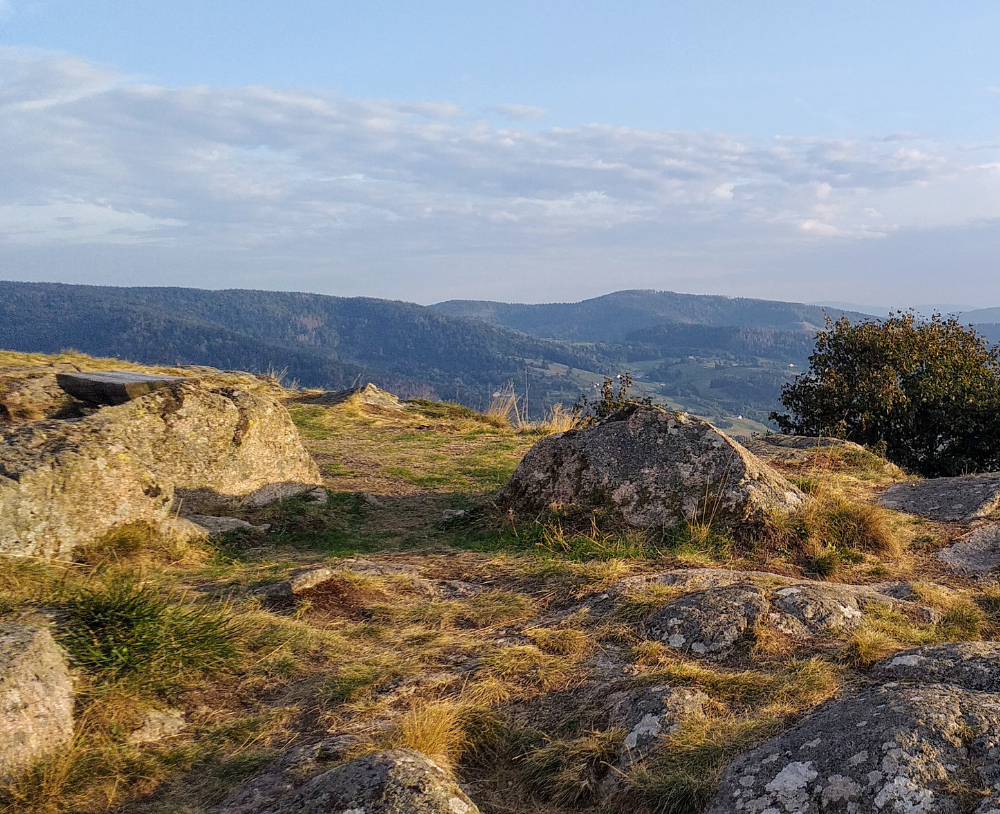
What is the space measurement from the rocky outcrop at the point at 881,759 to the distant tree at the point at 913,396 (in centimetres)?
1220

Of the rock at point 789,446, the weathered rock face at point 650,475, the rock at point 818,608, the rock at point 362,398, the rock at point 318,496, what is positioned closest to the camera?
the rock at point 818,608

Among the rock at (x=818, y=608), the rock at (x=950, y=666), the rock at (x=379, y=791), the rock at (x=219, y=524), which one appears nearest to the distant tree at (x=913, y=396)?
the rock at (x=818, y=608)

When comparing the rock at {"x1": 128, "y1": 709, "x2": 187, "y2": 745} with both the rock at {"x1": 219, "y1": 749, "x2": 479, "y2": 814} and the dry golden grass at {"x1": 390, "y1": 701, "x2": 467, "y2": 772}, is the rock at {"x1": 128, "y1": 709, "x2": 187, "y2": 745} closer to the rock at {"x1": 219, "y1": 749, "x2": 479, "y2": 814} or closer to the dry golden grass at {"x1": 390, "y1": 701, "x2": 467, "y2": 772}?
the rock at {"x1": 219, "y1": 749, "x2": 479, "y2": 814}

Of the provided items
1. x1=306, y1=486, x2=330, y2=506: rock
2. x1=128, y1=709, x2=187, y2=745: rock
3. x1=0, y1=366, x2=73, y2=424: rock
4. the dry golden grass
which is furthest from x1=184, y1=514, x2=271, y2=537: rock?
x1=0, y1=366, x2=73, y2=424: rock

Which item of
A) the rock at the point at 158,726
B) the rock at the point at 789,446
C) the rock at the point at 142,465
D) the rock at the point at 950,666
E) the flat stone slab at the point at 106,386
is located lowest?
the rock at the point at 158,726

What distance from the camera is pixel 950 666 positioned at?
13.5 feet

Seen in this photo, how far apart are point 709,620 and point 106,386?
35.2 ft

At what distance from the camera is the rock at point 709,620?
4.98 meters

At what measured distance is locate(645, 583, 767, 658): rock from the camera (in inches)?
196

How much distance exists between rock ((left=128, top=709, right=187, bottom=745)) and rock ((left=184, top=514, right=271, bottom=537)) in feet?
12.9

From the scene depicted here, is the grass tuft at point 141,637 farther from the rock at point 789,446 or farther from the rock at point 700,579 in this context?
the rock at point 789,446

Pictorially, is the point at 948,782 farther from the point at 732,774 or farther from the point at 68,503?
the point at 68,503

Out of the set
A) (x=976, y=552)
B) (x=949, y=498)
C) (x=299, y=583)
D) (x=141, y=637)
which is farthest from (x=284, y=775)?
(x=949, y=498)

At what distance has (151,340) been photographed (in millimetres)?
183875
